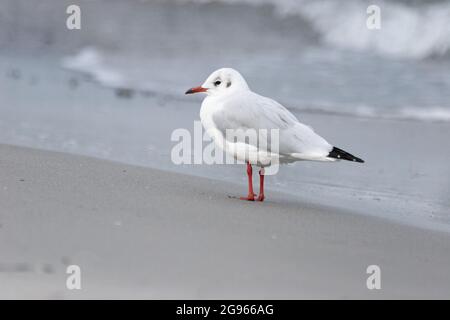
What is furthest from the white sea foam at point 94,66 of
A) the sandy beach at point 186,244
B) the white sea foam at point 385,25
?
the sandy beach at point 186,244

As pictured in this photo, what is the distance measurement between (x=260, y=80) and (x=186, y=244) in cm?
764

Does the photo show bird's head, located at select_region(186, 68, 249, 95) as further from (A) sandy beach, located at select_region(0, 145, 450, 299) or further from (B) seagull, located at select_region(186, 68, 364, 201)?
(A) sandy beach, located at select_region(0, 145, 450, 299)

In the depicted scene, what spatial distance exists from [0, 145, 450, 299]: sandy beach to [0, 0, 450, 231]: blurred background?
865 millimetres

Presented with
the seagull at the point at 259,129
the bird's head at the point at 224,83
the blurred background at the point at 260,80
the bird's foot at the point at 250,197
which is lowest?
the bird's foot at the point at 250,197

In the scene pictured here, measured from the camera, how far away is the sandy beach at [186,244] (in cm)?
369

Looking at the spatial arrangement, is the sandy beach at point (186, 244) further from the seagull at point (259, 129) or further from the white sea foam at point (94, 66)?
the white sea foam at point (94, 66)

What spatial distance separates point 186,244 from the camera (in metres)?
4.25

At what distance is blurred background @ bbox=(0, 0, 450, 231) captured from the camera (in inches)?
278

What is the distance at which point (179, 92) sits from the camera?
11.3 metres

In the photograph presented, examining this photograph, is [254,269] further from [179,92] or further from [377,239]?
[179,92]

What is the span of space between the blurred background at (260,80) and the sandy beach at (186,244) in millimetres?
865

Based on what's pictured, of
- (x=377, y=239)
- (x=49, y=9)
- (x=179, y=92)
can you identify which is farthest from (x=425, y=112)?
(x=49, y=9)

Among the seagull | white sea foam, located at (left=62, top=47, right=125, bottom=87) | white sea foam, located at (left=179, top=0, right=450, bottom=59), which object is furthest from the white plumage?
white sea foam, located at (left=179, top=0, right=450, bottom=59)

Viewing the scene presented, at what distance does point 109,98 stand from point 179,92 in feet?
3.69
